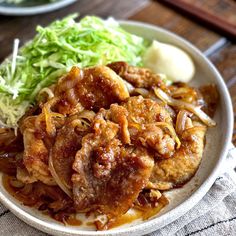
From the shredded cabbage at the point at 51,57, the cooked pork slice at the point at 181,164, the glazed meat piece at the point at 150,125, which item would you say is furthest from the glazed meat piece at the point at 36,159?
the cooked pork slice at the point at 181,164

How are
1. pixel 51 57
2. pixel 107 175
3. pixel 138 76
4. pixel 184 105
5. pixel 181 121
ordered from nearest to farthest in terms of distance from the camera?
1. pixel 107 175
2. pixel 181 121
3. pixel 184 105
4. pixel 138 76
5. pixel 51 57

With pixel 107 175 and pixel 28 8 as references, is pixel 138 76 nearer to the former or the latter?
pixel 107 175

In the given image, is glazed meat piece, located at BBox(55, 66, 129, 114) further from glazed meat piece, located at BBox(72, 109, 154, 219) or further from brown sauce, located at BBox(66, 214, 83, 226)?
brown sauce, located at BBox(66, 214, 83, 226)

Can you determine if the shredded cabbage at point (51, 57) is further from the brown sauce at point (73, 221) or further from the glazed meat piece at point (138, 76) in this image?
the brown sauce at point (73, 221)

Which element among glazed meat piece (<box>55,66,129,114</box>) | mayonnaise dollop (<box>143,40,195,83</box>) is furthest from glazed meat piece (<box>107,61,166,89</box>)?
mayonnaise dollop (<box>143,40,195,83</box>)

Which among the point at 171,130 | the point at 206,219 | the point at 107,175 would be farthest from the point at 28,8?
the point at 206,219

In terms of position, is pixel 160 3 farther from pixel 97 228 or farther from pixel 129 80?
pixel 97 228
